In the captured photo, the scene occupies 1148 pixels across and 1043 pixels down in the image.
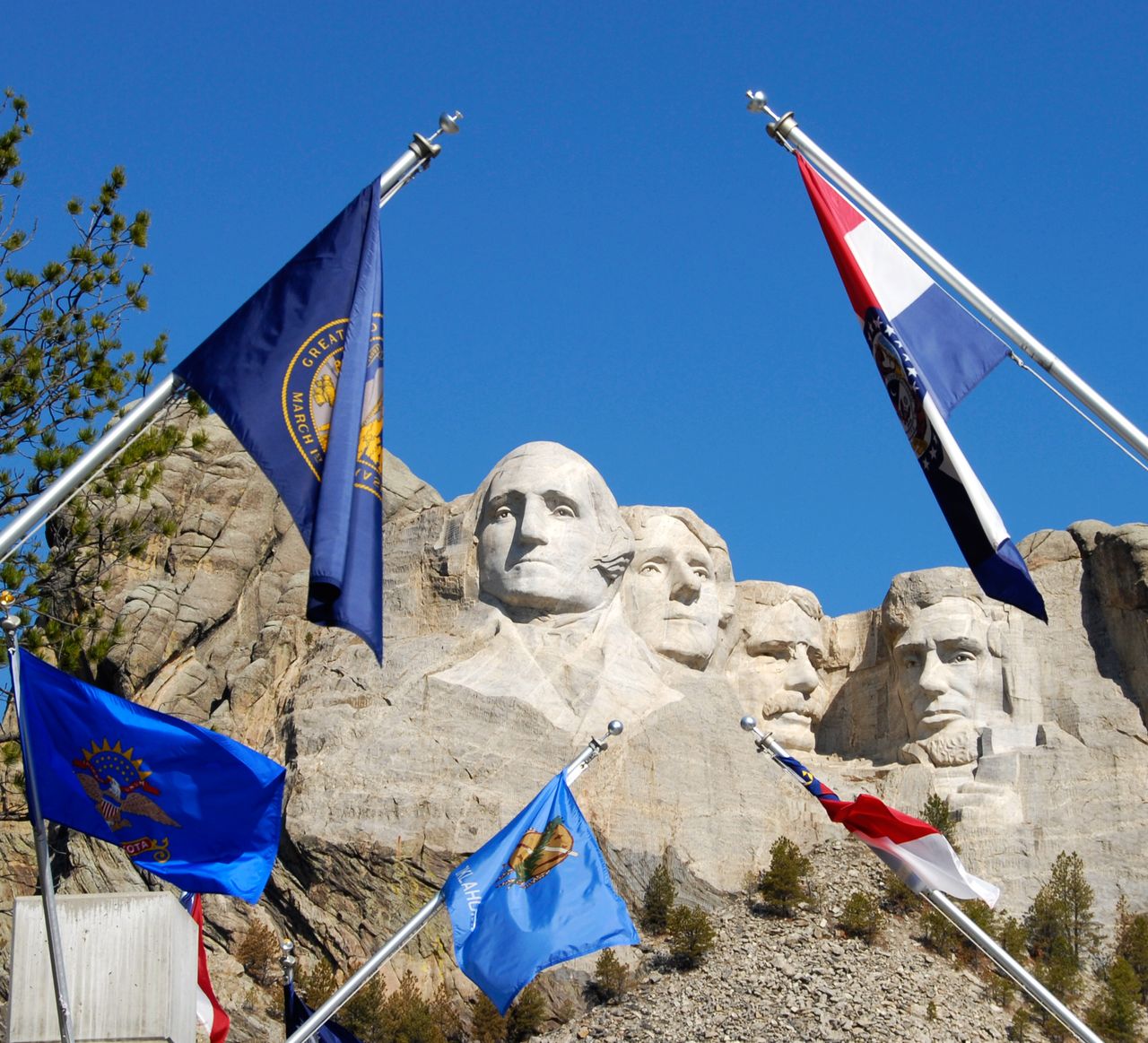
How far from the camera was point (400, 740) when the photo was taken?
2398cm

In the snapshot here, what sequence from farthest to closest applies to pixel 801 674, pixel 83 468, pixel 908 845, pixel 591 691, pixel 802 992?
pixel 801 674
pixel 591 691
pixel 802 992
pixel 908 845
pixel 83 468

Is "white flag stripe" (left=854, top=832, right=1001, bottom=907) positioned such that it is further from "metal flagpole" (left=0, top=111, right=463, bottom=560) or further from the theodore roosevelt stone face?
the theodore roosevelt stone face

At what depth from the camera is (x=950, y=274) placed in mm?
14766

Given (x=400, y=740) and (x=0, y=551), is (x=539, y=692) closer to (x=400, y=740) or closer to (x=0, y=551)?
(x=400, y=740)

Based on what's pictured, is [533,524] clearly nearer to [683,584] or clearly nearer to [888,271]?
[683,584]

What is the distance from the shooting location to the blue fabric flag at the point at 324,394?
42.4 ft

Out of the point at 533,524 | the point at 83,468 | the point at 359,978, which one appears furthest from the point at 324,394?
the point at 533,524

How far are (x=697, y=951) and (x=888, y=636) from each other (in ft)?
23.3

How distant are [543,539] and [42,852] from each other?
12.9 m

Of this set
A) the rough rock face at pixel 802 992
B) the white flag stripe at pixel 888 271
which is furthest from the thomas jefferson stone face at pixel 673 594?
the white flag stripe at pixel 888 271

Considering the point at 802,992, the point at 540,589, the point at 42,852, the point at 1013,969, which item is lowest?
the point at 42,852

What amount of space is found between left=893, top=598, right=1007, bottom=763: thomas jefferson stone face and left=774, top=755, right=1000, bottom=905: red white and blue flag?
406 inches

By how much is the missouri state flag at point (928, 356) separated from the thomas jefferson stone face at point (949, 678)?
12.6 m

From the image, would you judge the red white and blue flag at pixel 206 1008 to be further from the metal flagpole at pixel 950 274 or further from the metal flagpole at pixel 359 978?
the metal flagpole at pixel 950 274
